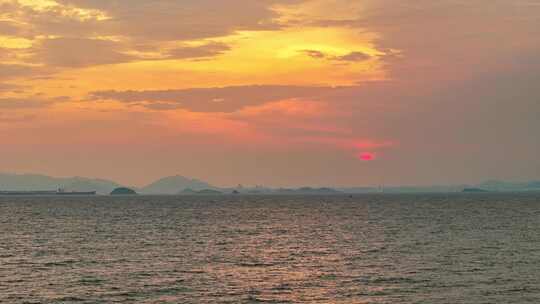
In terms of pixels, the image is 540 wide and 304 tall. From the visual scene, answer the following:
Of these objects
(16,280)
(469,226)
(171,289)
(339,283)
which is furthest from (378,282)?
(469,226)

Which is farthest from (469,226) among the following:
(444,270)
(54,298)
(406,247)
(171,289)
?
(54,298)

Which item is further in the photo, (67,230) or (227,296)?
(67,230)

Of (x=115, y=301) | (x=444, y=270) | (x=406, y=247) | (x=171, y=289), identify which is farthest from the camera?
(x=406, y=247)

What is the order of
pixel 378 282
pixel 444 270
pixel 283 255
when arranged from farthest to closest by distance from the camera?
1. pixel 283 255
2. pixel 444 270
3. pixel 378 282

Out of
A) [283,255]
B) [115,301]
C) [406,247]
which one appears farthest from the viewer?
[406,247]

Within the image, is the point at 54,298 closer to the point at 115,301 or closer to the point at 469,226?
the point at 115,301

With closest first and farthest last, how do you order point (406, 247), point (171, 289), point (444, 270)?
point (171, 289) < point (444, 270) < point (406, 247)

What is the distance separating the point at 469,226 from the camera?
A: 13050 cm

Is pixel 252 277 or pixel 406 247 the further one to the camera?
pixel 406 247

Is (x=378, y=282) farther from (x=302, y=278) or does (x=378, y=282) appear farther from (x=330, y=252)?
(x=330, y=252)

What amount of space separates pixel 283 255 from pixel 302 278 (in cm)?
2007

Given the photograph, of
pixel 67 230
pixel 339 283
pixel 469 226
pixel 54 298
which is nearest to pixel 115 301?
pixel 54 298

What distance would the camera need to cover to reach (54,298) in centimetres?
5144

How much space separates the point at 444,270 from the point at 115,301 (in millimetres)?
32580
